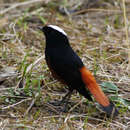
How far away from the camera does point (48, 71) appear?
462 centimetres

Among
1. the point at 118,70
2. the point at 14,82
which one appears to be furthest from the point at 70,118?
the point at 118,70

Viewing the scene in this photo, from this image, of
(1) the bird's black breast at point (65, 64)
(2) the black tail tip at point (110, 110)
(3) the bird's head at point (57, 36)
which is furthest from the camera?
(3) the bird's head at point (57, 36)

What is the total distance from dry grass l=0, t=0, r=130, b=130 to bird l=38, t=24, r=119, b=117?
9.0 inches

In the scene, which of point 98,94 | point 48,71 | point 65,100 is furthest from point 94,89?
point 48,71

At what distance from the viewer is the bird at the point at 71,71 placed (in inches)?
145

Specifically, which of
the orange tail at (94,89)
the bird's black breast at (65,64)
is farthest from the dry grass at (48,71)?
the bird's black breast at (65,64)

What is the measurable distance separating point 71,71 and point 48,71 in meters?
0.90

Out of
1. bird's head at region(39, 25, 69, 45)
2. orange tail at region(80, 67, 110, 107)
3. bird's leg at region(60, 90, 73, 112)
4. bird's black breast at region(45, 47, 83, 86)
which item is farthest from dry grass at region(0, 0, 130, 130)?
bird's head at region(39, 25, 69, 45)

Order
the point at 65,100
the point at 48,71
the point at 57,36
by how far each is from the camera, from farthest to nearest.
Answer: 1. the point at 48,71
2. the point at 65,100
3. the point at 57,36

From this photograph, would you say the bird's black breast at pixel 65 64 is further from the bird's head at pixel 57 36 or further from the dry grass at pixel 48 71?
the dry grass at pixel 48 71

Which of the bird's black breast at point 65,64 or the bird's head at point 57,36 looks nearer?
the bird's black breast at point 65,64

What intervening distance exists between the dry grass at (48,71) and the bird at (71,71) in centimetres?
23

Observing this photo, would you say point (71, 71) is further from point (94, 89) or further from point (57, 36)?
point (57, 36)

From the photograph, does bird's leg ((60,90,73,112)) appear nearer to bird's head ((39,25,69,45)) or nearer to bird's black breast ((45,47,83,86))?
bird's black breast ((45,47,83,86))
